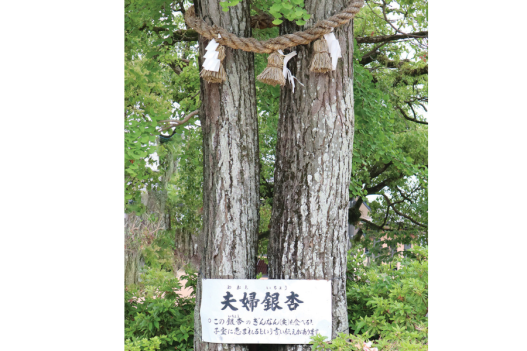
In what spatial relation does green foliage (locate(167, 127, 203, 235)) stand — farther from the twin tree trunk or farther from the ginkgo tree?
the twin tree trunk

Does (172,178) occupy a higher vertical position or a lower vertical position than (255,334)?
higher

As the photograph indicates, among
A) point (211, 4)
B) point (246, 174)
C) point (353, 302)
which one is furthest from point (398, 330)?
point (211, 4)

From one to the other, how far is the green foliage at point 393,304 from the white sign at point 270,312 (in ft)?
0.95

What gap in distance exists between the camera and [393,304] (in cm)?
209

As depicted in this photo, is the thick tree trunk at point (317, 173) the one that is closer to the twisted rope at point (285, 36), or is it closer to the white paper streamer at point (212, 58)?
the twisted rope at point (285, 36)

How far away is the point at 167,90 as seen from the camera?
5.18 meters

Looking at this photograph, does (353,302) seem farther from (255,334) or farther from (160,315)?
(160,315)

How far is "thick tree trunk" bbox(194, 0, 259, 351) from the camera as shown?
1.97 meters

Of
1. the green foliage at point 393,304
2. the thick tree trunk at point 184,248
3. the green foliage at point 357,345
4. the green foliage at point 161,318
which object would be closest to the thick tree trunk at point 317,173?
the green foliage at point 357,345

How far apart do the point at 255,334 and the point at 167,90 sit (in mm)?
3933

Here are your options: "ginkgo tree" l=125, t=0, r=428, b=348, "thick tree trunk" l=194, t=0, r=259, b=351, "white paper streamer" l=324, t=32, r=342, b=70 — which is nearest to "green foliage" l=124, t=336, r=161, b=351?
"thick tree trunk" l=194, t=0, r=259, b=351

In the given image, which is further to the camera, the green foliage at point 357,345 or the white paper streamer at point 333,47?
the white paper streamer at point 333,47

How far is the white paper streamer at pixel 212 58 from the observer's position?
1850mm

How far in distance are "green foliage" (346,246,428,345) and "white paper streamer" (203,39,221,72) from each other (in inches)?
55.2
